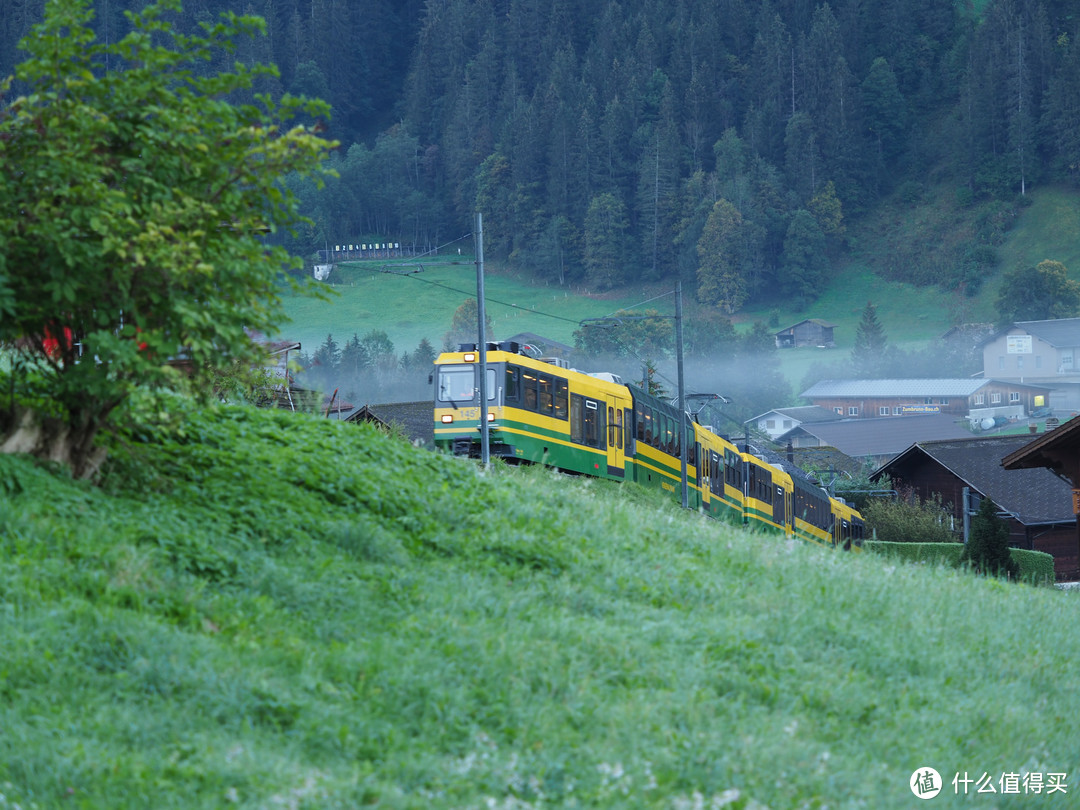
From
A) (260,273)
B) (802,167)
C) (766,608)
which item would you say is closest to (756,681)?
(766,608)

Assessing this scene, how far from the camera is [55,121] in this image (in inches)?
356

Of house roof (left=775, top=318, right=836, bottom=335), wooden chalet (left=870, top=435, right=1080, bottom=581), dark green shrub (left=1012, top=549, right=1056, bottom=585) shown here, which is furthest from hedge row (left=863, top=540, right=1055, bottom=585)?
house roof (left=775, top=318, right=836, bottom=335)

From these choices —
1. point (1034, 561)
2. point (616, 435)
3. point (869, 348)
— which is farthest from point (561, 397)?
point (869, 348)

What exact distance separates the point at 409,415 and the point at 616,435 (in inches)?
849

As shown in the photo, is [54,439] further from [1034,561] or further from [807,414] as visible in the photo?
[807,414]

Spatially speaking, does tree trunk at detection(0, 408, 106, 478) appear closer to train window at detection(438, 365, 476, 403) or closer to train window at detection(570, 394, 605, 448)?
train window at detection(438, 365, 476, 403)

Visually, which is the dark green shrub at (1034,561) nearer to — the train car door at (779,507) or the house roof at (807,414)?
the train car door at (779,507)

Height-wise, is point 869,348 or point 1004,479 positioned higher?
point 869,348

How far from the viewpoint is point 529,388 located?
2589cm

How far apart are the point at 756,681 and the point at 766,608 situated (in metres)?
2.03

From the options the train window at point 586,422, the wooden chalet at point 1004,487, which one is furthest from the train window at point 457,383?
the wooden chalet at point 1004,487

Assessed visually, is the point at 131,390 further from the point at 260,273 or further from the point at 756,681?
the point at 756,681

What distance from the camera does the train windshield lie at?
2630 centimetres

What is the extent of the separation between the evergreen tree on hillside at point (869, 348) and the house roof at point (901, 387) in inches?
270
